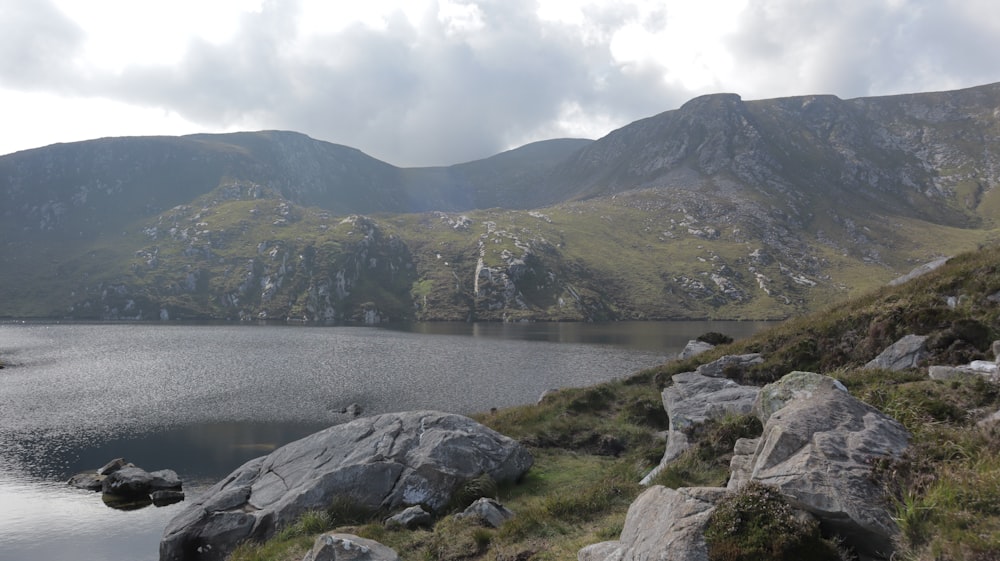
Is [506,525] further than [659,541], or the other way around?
Answer: [506,525]

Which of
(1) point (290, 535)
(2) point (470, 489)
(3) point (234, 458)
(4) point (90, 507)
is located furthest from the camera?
(3) point (234, 458)

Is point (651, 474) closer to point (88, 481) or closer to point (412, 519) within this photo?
point (412, 519)

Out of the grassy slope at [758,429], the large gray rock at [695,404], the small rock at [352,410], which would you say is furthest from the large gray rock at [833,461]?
the small rock at [352,410]

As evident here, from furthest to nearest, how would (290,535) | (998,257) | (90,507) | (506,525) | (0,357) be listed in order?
(0,357), (90,507), (998,257), (290,535), (506,525)

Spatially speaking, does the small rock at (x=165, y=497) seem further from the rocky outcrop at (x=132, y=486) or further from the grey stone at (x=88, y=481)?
the grey stone at (x=88, y=481)

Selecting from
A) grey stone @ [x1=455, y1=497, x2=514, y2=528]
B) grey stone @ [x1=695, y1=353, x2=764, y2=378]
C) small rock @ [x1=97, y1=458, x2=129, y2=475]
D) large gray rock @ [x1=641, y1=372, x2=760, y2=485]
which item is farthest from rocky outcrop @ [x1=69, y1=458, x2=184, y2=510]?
grey stone @ [x1=695, y1=353, x2=764, y2=378]

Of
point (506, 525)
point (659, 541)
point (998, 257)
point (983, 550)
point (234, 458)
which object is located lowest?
point (234, 458)

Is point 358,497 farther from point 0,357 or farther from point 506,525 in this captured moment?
point 0,357

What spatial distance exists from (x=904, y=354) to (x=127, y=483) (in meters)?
49.9

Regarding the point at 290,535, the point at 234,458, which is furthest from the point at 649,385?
the point at 234,458

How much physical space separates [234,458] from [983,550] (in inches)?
1958

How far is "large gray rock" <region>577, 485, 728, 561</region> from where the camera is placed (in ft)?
28.6

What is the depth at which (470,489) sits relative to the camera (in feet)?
71.5

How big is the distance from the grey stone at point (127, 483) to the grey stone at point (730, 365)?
40.5m
